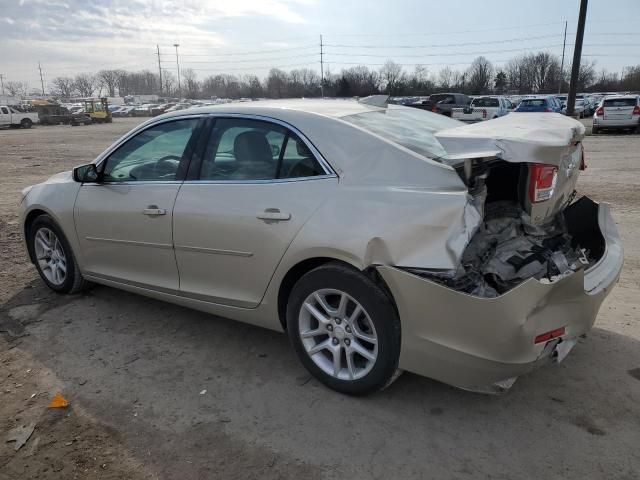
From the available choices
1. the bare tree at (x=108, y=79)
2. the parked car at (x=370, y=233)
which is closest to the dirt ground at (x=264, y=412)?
the parked car at (x=370, y=233)

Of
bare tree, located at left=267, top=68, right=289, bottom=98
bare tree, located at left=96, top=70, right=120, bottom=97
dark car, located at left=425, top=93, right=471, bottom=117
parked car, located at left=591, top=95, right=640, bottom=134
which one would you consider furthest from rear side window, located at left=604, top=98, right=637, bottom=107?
bare tree, located at left=96, top=70, right=120, bottom=97

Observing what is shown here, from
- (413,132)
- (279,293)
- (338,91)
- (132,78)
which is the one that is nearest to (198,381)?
(279,293)

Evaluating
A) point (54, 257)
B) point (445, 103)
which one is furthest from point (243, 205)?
point (445, 103)

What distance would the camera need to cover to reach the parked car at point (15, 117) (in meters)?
41.3

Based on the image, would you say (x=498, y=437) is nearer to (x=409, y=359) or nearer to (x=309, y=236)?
(x=409, y=359)

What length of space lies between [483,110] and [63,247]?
26.3m

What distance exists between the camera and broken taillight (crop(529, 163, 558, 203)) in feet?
9.54

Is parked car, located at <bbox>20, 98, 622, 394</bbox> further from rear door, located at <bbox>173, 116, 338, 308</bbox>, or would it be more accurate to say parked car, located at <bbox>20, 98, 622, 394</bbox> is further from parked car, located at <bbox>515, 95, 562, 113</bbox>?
parked car, located at <bbox>515, 95, 562, 113</bbox>

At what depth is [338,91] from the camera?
180ft

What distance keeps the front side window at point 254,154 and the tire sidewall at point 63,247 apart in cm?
180

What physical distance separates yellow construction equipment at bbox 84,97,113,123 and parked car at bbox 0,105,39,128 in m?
7.98

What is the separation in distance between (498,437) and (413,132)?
6.09ft

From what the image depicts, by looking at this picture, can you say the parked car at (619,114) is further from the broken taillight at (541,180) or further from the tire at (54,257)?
the tire at (54,257)

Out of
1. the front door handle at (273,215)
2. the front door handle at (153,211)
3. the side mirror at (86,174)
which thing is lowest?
the front door handle at (153,211)
